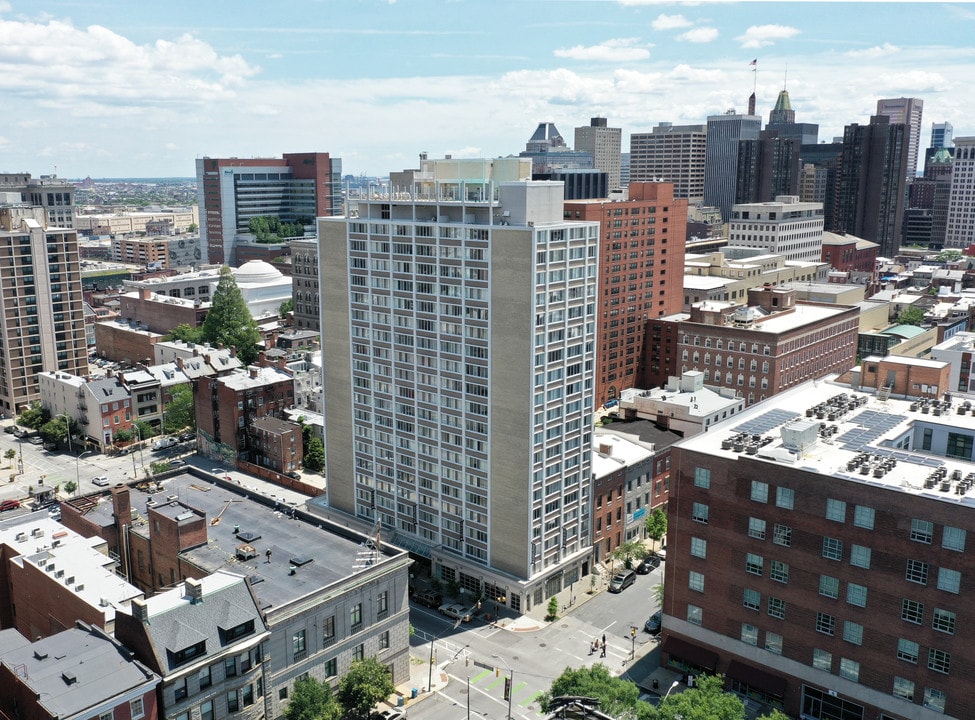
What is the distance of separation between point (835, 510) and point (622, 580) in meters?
38.6

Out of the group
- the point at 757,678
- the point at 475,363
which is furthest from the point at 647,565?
the point at 475,363

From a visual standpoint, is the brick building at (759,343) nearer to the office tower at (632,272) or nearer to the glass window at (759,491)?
the office tower at (632,272)

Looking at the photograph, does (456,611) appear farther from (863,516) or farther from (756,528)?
(863,516)

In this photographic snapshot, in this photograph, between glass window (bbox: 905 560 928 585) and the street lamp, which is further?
the street lamp

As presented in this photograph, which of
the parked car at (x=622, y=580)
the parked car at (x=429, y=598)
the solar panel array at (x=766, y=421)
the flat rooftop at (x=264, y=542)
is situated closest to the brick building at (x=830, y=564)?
the solar panel array at (x=766, y=421)

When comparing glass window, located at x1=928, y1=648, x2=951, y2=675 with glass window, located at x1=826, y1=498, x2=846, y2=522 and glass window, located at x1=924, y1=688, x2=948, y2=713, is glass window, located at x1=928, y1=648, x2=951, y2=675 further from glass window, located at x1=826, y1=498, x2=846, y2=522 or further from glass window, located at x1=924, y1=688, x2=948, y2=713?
glass window, located at x1=826, y1=498, x2=846, y2=522

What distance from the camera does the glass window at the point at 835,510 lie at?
70.9m

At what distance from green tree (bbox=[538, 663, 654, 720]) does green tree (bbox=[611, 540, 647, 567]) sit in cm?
3794

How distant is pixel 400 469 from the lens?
4259 inches

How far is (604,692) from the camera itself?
66.7 metres

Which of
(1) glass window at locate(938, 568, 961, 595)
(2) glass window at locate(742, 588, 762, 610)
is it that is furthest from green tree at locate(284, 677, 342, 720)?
(1) glass window at locate(938, 568, 961, 595)

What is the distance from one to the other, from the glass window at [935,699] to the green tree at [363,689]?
45.0 meters

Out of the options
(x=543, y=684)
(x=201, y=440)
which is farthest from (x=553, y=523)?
(x=201, y=440)

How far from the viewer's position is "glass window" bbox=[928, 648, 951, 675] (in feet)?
219
